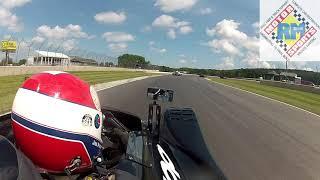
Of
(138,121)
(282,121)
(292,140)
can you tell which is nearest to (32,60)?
(282,121)

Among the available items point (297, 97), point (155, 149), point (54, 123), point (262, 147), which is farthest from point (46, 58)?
point (54, 123)

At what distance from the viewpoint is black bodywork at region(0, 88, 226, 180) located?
3.14 meters

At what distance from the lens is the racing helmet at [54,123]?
9.73ft

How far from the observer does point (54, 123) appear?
2.97 metres

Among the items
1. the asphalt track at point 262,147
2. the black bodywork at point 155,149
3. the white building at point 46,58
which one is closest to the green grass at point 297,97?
the asphalt track at point 262,147

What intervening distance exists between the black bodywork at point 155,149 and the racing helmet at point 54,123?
0.13 m

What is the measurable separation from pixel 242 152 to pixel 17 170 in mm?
8237

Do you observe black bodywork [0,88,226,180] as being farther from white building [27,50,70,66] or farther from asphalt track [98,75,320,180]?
white building [27,50,70,66]

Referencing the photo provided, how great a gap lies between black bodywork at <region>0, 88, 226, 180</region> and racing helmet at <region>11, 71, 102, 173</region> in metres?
0.13

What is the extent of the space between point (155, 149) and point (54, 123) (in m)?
1.06

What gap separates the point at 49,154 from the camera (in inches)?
117

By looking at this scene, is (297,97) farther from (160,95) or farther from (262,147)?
(160,95)

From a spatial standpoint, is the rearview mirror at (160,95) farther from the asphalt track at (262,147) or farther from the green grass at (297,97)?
the green grass at (297,97)

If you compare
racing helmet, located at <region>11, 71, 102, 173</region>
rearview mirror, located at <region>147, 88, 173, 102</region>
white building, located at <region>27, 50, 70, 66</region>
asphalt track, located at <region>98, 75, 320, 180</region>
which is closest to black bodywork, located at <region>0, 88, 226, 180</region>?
rearview mirror, located at <region>147, 88, 173, 102</region>
